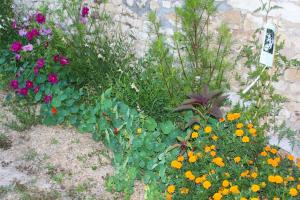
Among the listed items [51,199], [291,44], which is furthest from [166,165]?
[291,44]

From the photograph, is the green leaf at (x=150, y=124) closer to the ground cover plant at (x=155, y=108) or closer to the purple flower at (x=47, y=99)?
the ground cover plant at (x=155, y=108)

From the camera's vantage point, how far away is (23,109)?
535 cm

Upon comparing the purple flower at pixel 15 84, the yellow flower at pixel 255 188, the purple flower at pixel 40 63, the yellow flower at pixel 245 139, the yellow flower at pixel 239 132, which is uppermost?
the purple flower at pixel 40 63

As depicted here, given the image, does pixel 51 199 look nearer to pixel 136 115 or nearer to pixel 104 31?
pixel 136 115

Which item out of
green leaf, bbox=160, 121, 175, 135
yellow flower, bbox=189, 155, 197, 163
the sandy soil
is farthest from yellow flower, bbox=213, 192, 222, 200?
green leaf, bbox=160, 121, 175, 135

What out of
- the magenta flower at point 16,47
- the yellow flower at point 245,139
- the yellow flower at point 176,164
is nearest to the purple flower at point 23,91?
the magenta flower at point 16,47

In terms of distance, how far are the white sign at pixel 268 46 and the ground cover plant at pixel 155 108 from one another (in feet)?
1.27

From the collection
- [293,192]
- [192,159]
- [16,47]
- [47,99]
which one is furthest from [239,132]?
[16,47]

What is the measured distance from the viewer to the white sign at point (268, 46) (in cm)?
421

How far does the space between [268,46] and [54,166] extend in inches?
85.8

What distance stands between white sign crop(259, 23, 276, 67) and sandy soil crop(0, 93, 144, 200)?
1.53 m

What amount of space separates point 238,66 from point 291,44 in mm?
561

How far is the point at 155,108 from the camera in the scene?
15.8 ft

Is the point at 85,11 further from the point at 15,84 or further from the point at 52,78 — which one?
the point at 15,84
